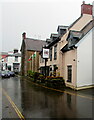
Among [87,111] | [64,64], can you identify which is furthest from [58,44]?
[87,111]

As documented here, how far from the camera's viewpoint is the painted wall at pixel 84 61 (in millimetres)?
13086

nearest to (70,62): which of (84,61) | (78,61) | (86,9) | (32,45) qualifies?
(78,61)

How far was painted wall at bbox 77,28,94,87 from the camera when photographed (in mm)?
13086

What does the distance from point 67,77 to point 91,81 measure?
9.75 ft

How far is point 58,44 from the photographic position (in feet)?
57.4

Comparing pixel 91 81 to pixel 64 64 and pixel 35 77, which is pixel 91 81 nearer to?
pixel 64 64

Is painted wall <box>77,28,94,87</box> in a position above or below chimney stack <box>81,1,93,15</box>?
below

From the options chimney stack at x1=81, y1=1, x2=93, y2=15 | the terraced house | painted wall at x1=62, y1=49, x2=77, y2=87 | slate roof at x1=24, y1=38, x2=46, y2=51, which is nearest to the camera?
the terraced house

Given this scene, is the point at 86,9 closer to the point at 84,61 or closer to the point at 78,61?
the point at 84,61

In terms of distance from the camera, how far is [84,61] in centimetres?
1343

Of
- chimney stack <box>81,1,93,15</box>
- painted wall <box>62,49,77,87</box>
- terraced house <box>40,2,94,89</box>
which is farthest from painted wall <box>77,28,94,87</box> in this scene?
chimney stack <box>81,1,93,15</box>

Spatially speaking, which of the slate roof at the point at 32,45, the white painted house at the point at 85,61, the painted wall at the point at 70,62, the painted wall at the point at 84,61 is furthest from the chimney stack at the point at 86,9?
the slate roof at the point at 32,45

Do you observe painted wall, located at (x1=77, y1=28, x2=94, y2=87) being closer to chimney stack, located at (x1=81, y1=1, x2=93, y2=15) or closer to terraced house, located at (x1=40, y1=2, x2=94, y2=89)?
terraced house, located at (x1=40, y1=2, x2=94, y2=89)

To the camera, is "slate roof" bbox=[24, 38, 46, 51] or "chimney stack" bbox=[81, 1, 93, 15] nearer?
"chimney stack" bbox=[81, 1, 93, 15]
